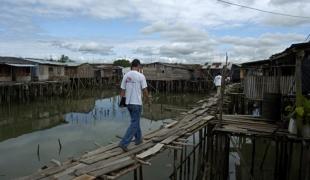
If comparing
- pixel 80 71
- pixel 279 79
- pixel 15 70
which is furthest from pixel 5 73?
pixel 279 79

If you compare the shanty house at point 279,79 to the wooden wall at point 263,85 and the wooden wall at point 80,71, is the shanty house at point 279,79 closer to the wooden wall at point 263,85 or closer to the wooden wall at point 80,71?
the wooden wall at point 263,85

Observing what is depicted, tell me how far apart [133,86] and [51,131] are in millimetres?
12289

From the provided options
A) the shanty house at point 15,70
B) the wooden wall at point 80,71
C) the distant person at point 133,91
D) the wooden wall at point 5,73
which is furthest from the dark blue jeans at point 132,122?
the wooden wall at point 80,71

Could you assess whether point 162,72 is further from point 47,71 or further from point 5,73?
point 5,73

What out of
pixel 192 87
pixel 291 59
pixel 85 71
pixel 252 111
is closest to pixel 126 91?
pixel 291 59

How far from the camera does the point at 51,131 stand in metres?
16.9

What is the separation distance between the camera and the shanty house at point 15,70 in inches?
1109

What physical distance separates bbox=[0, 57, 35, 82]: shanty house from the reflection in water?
379 centimetres

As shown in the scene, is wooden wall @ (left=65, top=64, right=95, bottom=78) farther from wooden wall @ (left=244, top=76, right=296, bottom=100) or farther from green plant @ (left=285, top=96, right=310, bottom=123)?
green plant @ (left=285, top=96, right=310, bottom=123)

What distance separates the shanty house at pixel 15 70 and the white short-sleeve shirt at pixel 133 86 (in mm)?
24501

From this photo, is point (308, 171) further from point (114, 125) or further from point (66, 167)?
point (114, 125)

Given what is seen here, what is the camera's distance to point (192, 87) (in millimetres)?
42625

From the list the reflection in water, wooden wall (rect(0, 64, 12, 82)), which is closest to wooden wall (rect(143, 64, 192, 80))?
the reflection in water

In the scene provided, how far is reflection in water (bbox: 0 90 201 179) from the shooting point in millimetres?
11920
